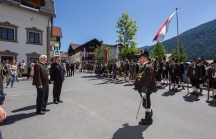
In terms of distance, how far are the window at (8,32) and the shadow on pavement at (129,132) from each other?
20.8 m

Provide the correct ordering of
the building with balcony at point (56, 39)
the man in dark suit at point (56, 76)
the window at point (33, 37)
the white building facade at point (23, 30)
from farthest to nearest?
the building with balcony at point (56, 39)
the window at point (33, 37)
the white building facade at point (23, 30)
the man in dark suit at point (56, 76)

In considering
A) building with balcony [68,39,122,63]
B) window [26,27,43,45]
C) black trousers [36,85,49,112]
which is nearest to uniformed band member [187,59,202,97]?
black trousers [36,85,49,112]

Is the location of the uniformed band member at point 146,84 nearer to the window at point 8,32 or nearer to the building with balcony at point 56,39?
the window at point 8,32

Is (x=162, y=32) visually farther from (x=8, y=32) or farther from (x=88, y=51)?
(x=88, y=51)

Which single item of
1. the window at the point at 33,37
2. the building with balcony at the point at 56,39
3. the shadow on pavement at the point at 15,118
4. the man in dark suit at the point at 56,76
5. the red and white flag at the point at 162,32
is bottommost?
the shadow on pavement at the point at 15,118

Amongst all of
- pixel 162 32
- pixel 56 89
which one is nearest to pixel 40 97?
pixel 56 89

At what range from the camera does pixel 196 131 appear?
419 centimetres

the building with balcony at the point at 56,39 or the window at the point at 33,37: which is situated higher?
the building with balcony at the point at 56,39

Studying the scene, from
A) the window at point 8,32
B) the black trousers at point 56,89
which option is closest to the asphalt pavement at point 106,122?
the black trousers at point 56,89

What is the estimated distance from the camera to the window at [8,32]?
19.4 metres

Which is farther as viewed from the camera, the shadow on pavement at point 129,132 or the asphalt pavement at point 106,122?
the asphalt pavement at point 106,122

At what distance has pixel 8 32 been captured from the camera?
1988cm

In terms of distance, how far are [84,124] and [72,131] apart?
0.53m

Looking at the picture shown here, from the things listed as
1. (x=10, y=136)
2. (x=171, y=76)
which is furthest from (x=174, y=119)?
(x=171, y=76)
